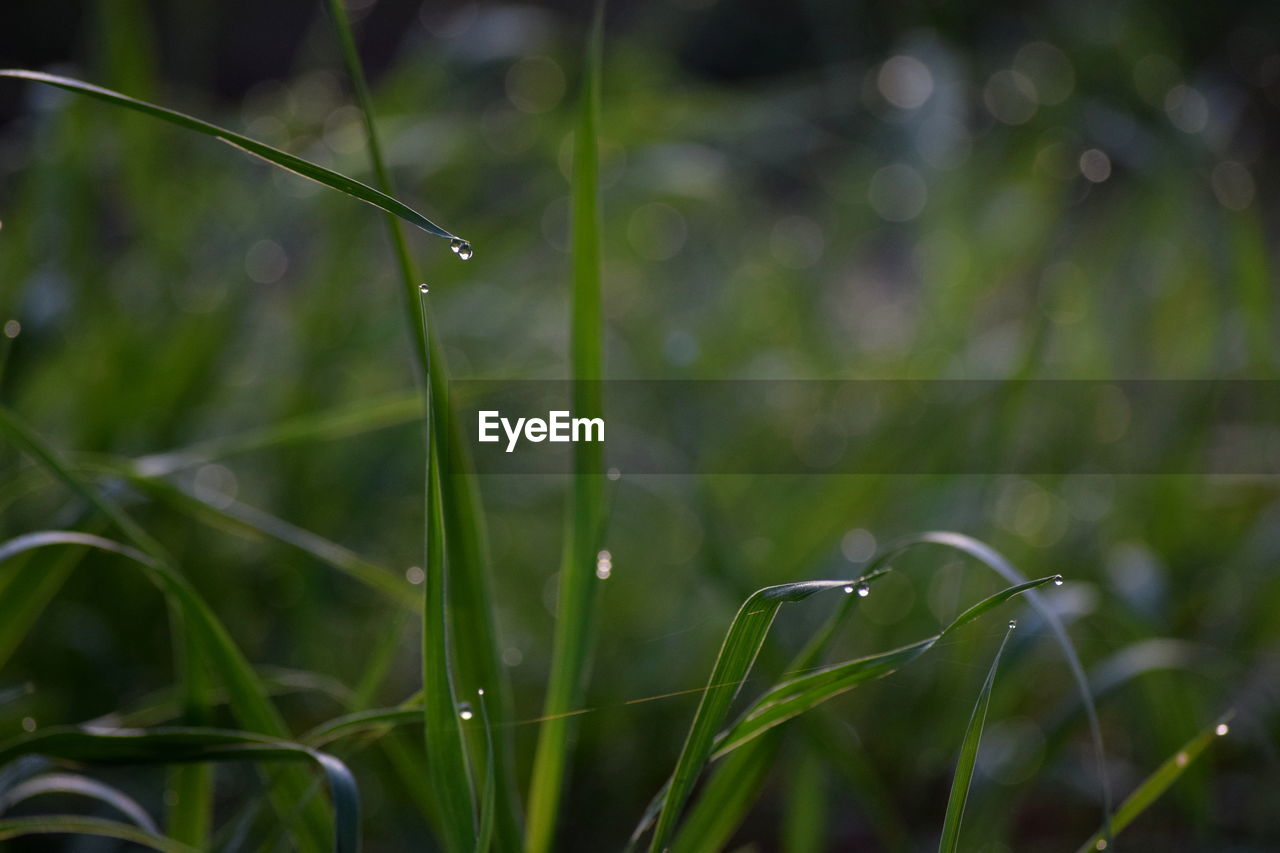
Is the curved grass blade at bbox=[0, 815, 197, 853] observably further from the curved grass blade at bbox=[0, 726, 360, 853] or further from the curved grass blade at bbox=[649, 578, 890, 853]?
the curved grass blade at bbox=[649, 578, 890, 853]

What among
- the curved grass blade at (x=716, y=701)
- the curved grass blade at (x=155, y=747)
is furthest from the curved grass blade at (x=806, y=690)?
the curved grass blade at (x=155, y=747)

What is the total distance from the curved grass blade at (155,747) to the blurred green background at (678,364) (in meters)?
0.07

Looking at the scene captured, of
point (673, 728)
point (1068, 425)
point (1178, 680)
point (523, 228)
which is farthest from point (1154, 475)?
point (523, 228)

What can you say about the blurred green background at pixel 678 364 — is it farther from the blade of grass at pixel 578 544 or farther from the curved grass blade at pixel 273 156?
the curved grass blade at pixel 273 156

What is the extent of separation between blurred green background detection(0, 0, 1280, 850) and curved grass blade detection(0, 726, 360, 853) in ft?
0.23

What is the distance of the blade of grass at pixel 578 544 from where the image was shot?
0.37m

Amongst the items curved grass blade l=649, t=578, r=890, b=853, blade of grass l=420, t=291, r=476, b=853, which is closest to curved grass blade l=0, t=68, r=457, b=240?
blade of grass l=420, t=291, r=476, b=853

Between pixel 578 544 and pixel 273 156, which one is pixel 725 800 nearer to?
pixel 578 544

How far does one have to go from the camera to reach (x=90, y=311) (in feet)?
2.43

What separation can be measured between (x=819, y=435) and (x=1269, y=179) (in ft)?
5.45

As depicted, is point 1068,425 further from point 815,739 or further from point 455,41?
point 455,41

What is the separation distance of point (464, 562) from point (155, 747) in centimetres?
12

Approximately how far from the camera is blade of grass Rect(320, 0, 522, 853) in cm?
33

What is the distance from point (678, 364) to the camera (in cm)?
82
